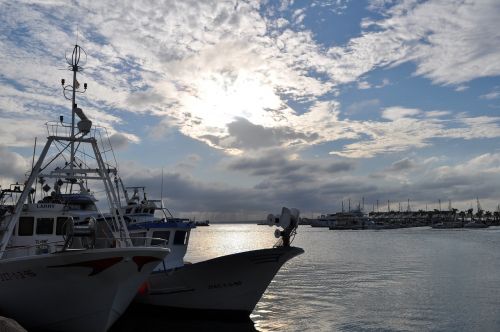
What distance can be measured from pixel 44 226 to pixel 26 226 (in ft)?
2.36

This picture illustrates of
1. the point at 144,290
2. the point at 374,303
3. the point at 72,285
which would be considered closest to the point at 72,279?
the point at 72,285

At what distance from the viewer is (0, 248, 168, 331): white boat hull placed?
15305 mm

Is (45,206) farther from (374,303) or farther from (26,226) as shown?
(374,303)

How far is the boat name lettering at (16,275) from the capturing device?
15.6 metres

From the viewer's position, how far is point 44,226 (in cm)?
1998

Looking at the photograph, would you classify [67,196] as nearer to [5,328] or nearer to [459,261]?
[5,328]

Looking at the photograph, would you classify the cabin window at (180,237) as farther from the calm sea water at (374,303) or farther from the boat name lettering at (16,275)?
the boat name lettering at (16,275)

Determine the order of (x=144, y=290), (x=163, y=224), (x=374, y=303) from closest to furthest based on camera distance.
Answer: (x=144, y=290)
(x=163, y=224)
(x=374, y=303)

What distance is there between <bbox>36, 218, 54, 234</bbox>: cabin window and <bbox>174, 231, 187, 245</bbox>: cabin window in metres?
6.37

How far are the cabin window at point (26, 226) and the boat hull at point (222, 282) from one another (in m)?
5.76

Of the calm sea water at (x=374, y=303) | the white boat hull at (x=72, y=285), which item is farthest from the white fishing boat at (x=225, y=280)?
the white boat hull at (x=72, y=285)

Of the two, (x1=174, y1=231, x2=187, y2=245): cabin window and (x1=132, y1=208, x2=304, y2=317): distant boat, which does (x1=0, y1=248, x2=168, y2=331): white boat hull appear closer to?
(x1=132, y1=208, x2=304, y2=317): distant boat

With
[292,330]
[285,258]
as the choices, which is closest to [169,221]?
[285,258]

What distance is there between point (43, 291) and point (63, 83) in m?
10.5
